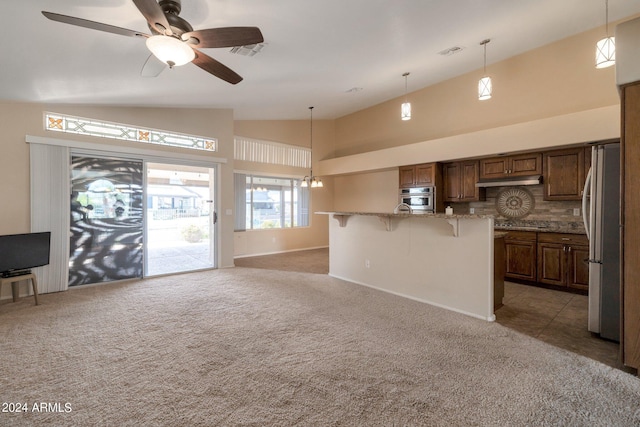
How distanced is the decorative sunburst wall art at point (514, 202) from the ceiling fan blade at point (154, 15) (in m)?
5.81

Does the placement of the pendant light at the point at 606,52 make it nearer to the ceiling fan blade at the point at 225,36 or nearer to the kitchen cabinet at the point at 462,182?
the kitchen cabinet at the point at 462,182

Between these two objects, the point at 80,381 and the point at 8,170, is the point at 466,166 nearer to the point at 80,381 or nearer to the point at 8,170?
the point at 80,381

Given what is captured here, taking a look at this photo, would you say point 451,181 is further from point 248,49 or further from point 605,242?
point 248,49

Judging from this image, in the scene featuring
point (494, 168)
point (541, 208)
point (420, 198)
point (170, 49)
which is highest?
point (170, 49)

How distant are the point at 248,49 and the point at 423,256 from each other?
345cm

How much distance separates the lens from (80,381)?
2053 millimetres

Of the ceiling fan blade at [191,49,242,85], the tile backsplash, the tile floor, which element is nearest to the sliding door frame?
the ceiling fan blade at [191,49,242,85]

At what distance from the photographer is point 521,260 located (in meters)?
4.75

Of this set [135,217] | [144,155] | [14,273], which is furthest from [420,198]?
[14,273]

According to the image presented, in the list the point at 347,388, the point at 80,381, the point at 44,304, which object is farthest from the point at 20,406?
the point at 44,304

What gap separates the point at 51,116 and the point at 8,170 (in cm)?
94

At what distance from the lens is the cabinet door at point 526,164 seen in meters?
4.73

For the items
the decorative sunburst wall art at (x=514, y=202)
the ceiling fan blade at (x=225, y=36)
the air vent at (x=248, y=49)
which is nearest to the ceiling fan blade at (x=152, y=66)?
the ceiling fan blade at (x=225, y=36)

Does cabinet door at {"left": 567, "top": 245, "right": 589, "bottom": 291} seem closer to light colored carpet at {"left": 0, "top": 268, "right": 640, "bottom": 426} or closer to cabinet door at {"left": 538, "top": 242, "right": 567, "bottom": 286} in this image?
cabinet door at {"left": 538, "top": 242, "right": 567, "bottom": 286}
